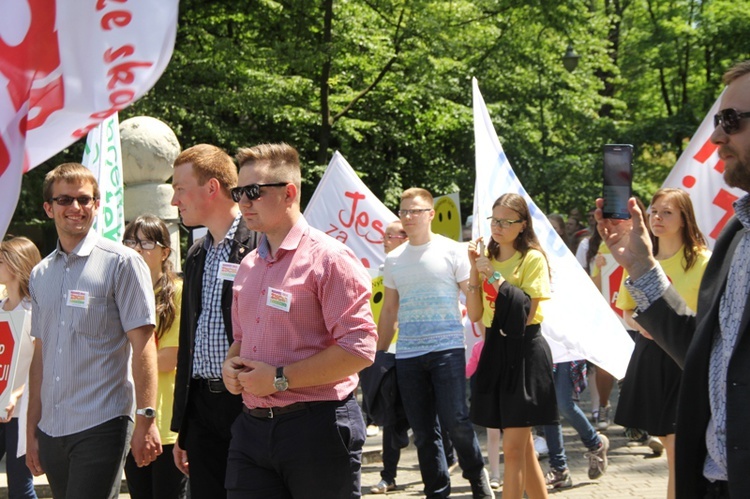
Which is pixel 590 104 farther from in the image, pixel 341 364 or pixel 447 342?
pixel 341 364

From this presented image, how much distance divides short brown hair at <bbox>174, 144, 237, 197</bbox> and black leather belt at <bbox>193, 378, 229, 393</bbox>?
85 centimetres

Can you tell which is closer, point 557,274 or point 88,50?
point 88,50

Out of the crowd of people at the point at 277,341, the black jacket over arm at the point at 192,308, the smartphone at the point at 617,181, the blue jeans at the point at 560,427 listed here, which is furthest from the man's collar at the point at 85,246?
the blue jeans at the point at 560,427

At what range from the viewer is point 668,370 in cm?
595

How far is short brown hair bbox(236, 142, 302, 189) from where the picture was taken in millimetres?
4160

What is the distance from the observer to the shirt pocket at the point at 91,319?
4.59 meters

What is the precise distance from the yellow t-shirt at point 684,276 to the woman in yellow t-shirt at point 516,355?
583mm

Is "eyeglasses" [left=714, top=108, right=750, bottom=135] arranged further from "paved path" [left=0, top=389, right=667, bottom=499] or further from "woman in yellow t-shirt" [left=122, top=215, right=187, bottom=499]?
"paved path" [left=0, top=389, right=667, bottom=499]

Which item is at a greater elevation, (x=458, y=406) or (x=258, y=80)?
(x=258, y=80)

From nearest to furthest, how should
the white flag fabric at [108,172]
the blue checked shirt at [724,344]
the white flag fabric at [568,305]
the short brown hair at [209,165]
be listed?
1. the blue checked shirt at [724,344]
2. the short brown hair at [209,165]
3. the white flag fabric at [568,305]
4. the white flag fabric at [108,172]

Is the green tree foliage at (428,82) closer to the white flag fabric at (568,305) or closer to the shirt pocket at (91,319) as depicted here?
the white flag fabric at (568,305)

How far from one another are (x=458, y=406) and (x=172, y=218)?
3.24 metres

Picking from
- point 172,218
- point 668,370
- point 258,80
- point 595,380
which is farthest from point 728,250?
point 258,80

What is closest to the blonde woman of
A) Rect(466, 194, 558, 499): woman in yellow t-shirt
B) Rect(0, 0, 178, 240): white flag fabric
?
Rect(466, 194, 558, 499): woman in yellow t-shirt
